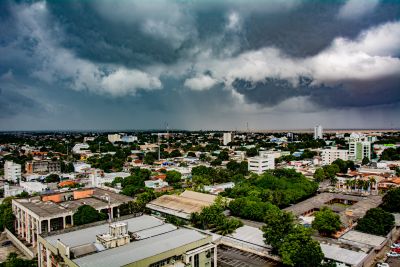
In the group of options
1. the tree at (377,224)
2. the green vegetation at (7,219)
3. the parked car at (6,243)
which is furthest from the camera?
the green vegetation at (7,219)

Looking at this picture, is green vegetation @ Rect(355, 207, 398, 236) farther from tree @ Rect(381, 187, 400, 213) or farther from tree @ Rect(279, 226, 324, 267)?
tree @ Rect(279, 226, 324, 267)

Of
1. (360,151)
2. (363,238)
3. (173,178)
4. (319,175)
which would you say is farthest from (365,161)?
(363,238)

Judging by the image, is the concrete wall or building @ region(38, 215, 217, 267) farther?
the concrete wall

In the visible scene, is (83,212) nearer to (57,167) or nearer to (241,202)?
(241,202)

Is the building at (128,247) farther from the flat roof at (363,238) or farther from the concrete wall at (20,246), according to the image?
the flat roof at (363,238)

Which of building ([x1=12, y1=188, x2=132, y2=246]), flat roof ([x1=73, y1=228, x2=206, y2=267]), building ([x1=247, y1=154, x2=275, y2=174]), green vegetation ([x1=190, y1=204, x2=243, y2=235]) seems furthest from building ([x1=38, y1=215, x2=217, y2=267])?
building ([x1=247, y1=154, x2=275, y2=174])

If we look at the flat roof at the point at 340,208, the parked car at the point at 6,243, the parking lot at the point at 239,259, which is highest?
the flat roof at the point at 340,208

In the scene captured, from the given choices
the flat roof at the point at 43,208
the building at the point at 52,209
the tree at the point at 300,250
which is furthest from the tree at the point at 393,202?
the flat roof at the point at 43,208

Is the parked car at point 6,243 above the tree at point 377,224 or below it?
below
